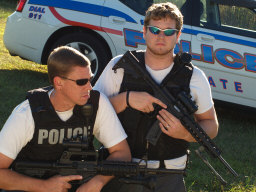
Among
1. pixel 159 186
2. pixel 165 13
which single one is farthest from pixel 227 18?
pixel 159 186

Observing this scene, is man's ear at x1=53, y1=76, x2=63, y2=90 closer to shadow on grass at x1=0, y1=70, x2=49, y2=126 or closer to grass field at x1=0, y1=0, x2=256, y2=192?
grass field at x1=0, y1=0, x2=256, y2=192

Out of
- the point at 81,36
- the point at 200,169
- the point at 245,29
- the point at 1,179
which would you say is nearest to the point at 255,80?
the point at 245,29

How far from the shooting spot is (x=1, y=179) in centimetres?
305

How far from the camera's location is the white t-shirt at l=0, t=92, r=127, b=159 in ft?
10.0

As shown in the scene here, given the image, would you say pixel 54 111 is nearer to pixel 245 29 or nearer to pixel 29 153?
pixel 29 153

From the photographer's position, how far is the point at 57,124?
3225 millimetres

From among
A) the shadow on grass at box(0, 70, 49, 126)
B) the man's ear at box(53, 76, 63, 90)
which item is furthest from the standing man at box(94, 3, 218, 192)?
the shadow on grass at box(0, 70, 49, 126)

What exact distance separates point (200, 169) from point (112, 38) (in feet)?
7.79

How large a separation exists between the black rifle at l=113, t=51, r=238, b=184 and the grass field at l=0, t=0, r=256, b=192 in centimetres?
140

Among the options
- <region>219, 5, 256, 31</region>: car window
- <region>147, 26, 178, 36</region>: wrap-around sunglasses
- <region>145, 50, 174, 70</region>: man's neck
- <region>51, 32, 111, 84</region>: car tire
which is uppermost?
<region>147, 26, 178, 36</region>: wrap-around sunglasses

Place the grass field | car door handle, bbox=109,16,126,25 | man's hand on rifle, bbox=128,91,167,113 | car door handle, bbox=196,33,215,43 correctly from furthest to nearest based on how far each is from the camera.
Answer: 1. car door handle, bbox=109,16,126,25
2. car door handle, bbox=196,33,215,43
3. the grass field
4. man's hand on rifle, bbox=128,91,167,113

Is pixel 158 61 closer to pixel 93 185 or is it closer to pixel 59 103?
pixel 59 103

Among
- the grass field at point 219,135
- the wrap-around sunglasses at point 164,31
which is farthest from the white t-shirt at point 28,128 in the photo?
the grass field at point 219,135

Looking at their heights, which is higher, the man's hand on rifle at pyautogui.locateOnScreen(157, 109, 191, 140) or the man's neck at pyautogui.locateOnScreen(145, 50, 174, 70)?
the man's neck at pyautogui.locateOnScreen(145, 50, 174, 70)
